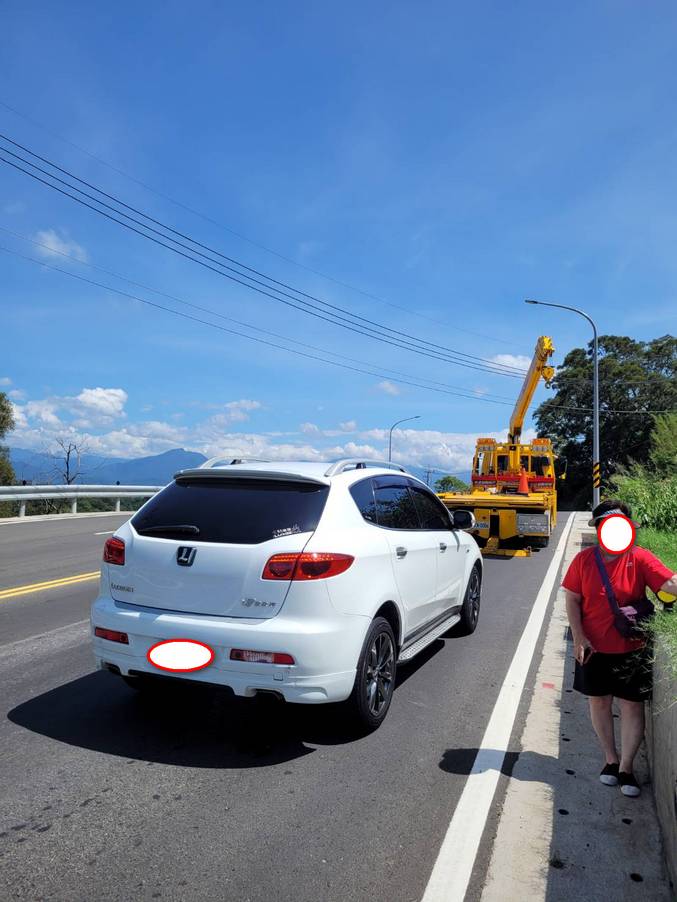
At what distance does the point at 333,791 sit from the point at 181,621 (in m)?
1.24

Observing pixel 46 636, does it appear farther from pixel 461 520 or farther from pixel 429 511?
pixel 461 520

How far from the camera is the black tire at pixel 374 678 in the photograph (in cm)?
404

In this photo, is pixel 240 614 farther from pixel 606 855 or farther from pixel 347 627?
pixel 606 855

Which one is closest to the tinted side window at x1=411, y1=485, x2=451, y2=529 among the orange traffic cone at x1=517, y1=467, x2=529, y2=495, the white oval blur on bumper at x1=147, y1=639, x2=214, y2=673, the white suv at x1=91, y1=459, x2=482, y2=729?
the white suv at x1=91, y1=459, x2=482, y2=729

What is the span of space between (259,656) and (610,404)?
54.7m

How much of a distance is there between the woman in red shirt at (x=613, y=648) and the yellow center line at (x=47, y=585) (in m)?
6.78

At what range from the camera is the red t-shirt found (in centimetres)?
349

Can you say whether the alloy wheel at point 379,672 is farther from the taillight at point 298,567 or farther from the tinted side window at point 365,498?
the tinted side window at point 365,498

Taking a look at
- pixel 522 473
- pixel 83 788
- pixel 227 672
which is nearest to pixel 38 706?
pixel 83 788

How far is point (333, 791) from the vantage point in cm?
346

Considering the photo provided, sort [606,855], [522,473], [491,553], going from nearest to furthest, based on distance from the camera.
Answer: [606,855] < [491,553] < [522,473]

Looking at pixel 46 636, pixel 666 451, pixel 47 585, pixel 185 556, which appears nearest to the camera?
pixel 185 556

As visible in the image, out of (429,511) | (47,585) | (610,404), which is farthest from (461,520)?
(610,404)

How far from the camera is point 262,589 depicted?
12.4 feet
